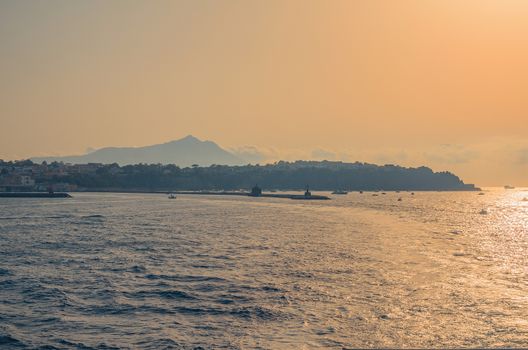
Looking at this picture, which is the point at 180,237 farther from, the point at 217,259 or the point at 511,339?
the point at 511,339

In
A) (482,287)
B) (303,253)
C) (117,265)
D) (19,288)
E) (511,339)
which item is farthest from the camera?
(303,253)

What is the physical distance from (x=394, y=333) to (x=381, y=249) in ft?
117

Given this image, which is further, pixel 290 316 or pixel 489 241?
pixel 489 241

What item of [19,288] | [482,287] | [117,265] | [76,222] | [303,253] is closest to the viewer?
[19,288]

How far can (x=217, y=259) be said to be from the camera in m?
49.0

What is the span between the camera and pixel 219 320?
1064 inches

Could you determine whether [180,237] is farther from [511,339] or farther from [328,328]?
[511,339]

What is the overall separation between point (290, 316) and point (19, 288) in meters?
19.2

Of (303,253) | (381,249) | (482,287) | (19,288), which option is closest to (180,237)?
(303,253)

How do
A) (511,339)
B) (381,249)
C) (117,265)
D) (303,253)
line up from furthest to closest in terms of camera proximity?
1. (381,249)
2. (303,253)
3. (117,265)
4. (511,339)

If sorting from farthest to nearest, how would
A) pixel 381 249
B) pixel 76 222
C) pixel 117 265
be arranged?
pixel 76 222, pixel 381 249, pixel 117 265

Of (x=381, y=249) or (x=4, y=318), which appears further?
(x=381, y=249)

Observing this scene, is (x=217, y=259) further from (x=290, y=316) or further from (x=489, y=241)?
(x=489, y=241)

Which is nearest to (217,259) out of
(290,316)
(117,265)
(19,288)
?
(117,265)
